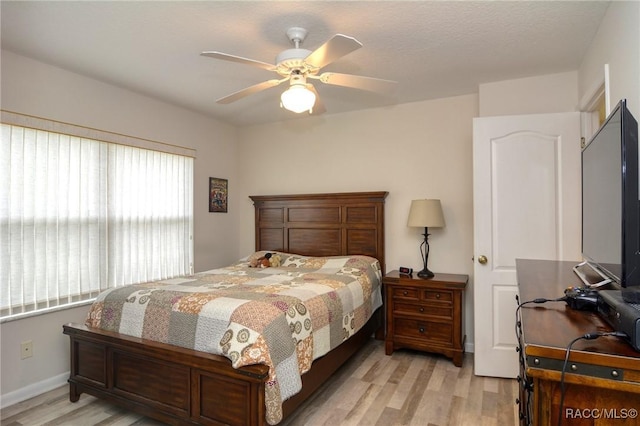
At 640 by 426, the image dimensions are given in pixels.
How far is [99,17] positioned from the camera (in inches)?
81.7

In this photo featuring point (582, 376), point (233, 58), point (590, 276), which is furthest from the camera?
point (233, 58)

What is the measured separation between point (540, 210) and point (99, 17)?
330 cm

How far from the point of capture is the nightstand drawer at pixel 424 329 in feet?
10.3

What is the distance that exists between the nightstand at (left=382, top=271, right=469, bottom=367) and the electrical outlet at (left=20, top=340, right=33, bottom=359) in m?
2.90

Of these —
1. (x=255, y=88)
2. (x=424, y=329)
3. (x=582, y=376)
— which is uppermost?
(x=255, y=88)

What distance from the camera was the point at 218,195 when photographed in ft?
14.4

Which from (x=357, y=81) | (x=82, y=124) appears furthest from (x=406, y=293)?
(x=82, y=124)

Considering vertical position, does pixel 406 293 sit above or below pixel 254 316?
below

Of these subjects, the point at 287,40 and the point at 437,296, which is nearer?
the point at 287,40

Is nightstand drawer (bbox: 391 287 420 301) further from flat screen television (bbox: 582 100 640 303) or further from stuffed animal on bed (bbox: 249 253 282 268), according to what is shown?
flat screen television (bbox: 582 100 640 303)

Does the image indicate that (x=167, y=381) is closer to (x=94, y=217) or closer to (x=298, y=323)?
(x=298, y=323)

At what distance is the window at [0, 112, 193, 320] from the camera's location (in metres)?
2.54

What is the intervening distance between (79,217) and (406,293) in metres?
2.93

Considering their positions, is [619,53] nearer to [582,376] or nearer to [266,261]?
[582,376]
